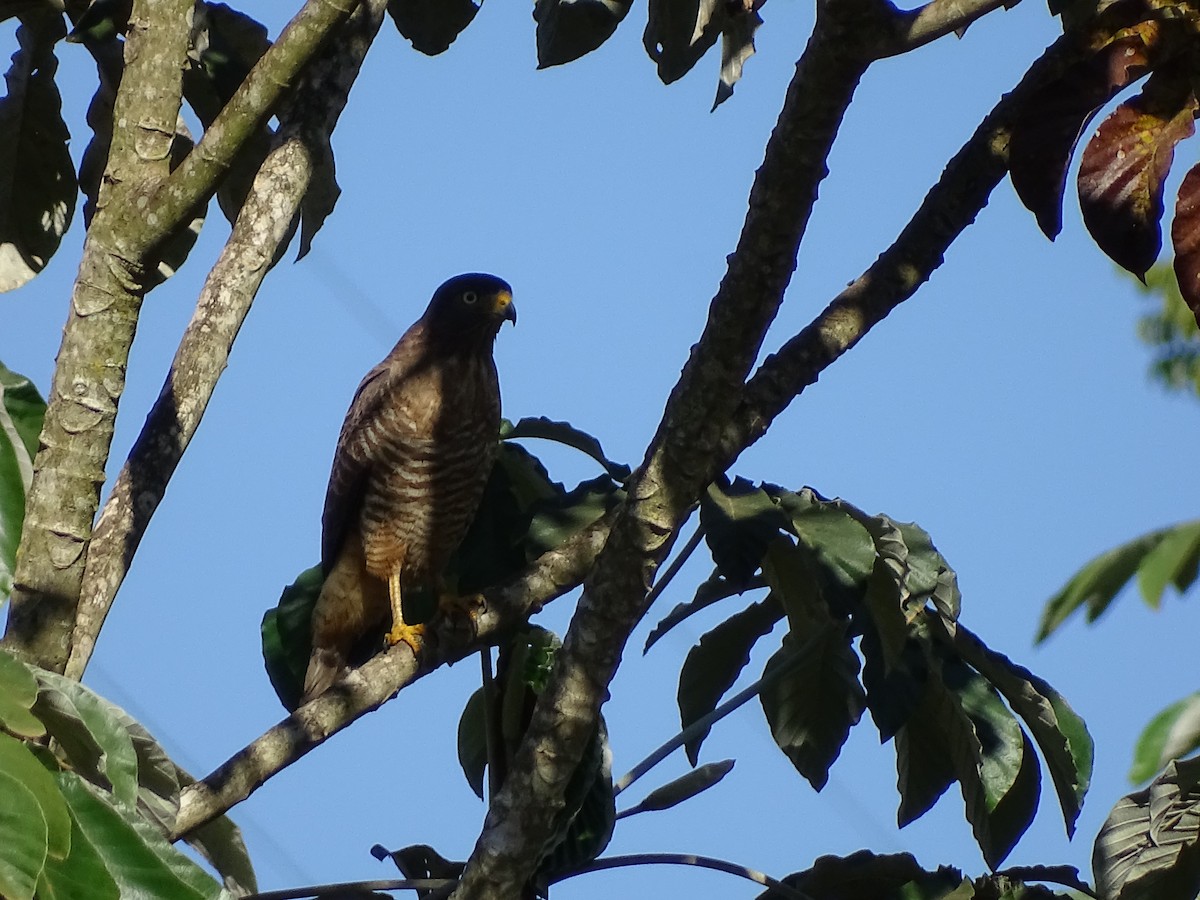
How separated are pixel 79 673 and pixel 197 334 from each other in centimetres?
82

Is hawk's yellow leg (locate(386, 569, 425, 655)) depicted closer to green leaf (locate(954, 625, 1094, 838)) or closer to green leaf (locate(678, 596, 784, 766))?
green leaf (locate(678, 596, 784, 766))

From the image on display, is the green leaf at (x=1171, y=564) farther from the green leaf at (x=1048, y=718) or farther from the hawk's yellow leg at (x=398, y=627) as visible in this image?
the hawk's yellow leg at (x=398, y=627)

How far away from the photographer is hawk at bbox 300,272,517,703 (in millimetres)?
4938

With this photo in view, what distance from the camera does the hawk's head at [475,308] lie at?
521cm

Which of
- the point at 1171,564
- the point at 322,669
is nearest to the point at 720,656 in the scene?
the point at 1171,564

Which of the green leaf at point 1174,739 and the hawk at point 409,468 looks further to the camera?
the hawk at point 409,468

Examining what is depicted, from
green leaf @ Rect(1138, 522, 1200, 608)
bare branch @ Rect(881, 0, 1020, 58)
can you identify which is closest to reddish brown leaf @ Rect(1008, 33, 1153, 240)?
bare branch @ Rect(881, 0, 1020, 58)

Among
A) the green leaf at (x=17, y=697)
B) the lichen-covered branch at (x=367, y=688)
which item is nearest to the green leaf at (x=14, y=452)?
the green leaf at (x=17, y=697)

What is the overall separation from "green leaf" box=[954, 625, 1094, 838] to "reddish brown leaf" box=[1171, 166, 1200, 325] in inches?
77.0

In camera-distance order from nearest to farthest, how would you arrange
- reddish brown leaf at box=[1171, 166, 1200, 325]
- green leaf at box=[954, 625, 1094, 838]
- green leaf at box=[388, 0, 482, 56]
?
reddish brown leaf at box=[1171, 166, 1200, 325] → green leaf at box=[954, 625, 1094, 838] → green leaf at box=[388, 0, 482, 56]

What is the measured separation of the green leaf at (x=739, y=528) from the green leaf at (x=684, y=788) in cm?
92

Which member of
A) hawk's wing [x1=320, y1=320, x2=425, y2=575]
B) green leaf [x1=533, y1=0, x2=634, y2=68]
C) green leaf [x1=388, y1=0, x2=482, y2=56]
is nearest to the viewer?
green leaf [x1=533, y1=0, x2=634, y2=68]

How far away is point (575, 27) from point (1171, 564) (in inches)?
85.6

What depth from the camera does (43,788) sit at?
1.35 metres
